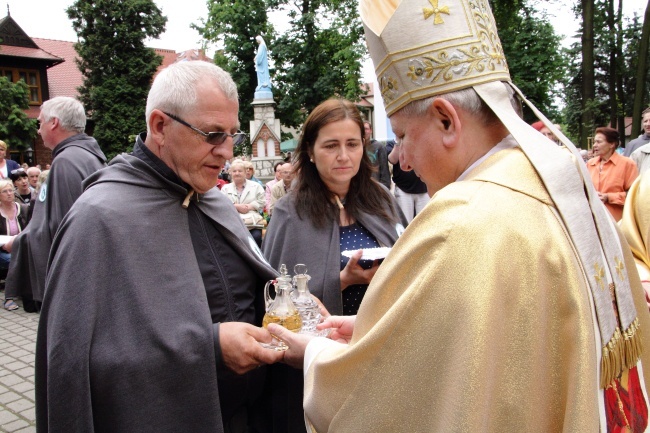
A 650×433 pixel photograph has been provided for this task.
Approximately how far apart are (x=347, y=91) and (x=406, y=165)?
2563 cm

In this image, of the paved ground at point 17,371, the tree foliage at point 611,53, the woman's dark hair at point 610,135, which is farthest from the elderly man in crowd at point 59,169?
the tree foliage at point 611,53

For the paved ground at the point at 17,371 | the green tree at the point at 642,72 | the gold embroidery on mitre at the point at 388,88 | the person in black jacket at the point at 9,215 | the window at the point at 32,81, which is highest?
the window at the point at 32,81

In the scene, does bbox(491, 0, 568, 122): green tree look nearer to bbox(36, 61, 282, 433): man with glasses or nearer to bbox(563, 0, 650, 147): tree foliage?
bbox(563, 0, 650, 147): tree foliage

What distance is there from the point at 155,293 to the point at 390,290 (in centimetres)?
93

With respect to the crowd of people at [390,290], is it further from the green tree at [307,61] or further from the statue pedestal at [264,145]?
the green tree at [307,61]

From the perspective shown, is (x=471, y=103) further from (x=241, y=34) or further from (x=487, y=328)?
(x=241, y=34)

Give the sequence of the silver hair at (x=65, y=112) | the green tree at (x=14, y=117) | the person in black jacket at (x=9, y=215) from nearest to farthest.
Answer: the silver hair at (x=65, y=112)
the person in black jacket at (x=9, y=215)
the green tree at (x=14, y=117)

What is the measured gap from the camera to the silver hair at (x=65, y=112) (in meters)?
4.52

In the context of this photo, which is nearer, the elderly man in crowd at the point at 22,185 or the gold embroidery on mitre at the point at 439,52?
the gold embroidery on mitre at the point at 439,52

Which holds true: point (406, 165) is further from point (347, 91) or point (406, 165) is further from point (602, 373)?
point (347, 91)

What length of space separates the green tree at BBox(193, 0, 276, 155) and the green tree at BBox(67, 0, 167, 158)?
16.5ft

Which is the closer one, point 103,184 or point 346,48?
point 103,184

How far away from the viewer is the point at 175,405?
184 cm

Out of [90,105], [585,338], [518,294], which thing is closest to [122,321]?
[518,294]
